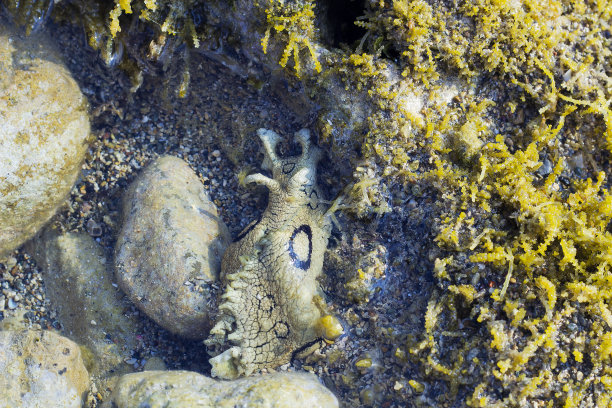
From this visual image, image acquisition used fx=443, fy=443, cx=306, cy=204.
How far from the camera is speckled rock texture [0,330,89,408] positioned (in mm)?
3195

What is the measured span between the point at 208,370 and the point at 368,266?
1.56 metres

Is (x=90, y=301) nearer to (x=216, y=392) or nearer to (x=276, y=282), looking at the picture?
(x=216, y=392)

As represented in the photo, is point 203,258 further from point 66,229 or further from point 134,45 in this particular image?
point 134,45

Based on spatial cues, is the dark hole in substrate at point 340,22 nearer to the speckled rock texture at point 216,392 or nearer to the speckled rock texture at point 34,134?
the speckled rock texture at point 34,134

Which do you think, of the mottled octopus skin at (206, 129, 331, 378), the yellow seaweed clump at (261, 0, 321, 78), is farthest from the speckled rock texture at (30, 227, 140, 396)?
the yellow seaweed clump at (261, 0, 321, 78)

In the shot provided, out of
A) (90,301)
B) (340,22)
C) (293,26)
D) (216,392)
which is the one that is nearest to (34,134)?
(90,301)

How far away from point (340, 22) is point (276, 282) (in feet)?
6.92

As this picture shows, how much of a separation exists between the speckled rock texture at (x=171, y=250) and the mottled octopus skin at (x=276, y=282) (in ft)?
0.61

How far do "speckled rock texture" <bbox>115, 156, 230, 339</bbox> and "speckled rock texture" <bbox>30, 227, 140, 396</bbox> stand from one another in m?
0.26

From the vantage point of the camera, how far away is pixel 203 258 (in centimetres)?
355

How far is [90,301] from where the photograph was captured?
12.4 feet

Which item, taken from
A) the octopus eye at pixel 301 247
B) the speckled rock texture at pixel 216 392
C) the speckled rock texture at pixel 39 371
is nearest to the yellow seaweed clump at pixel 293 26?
the octopus eye at pixel 301 247

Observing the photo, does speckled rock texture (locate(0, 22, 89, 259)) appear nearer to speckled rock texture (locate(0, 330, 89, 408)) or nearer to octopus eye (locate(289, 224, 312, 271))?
speckled rock texture (locate(0, 330, 89, 408))

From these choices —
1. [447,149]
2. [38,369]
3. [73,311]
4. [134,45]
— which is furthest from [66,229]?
[447,149]
